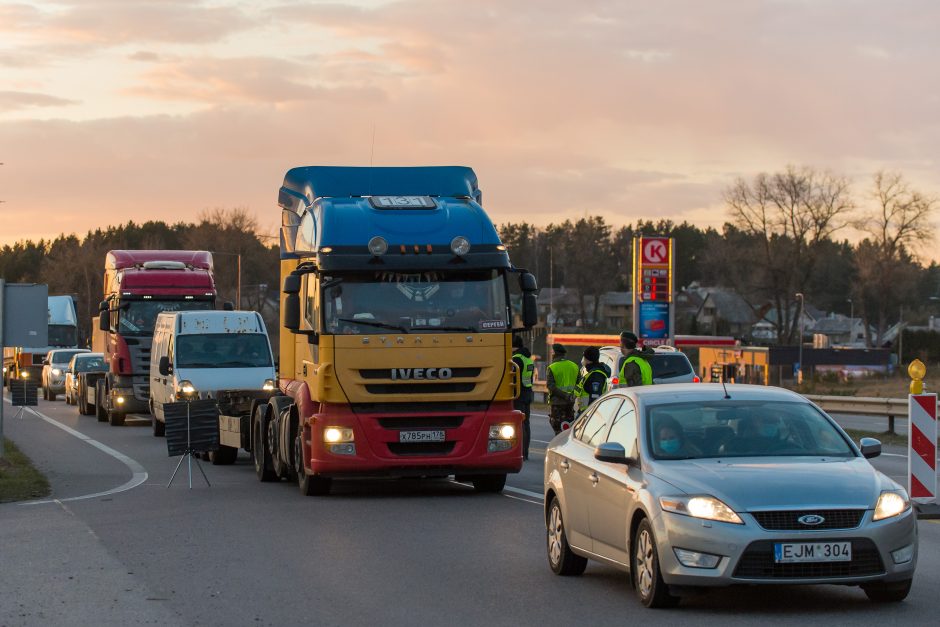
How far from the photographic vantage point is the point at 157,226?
494 ft

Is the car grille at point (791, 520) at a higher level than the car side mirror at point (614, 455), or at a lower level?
lower

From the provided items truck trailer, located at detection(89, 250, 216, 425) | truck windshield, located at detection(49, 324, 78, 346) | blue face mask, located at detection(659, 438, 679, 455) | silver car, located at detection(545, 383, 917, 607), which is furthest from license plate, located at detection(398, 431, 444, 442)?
truck windshield, located at detection(49, 324, 78, 346)

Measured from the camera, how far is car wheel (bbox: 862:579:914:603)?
928 cm

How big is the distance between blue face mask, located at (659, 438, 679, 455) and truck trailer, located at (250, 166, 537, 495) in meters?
6.97

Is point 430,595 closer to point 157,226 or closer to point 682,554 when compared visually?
point 682,554

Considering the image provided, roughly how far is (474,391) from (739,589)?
7.08m

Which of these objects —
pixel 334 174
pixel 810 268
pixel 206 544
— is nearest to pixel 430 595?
pixel 206 544

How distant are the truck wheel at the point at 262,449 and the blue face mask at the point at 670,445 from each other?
1045 cm

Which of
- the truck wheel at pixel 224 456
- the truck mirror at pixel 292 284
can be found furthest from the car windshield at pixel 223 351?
the truck mirror at pixel 292 284

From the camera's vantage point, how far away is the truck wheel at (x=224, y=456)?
23406mm

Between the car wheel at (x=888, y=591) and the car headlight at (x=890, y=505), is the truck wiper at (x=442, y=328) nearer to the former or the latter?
the car wheel at (x=888, y=591)

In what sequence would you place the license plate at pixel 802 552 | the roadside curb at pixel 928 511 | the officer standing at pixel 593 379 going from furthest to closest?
the officer standing at pixel 593 379
the roadside curb at pixel 928 511
the license plate at pixel 802 552

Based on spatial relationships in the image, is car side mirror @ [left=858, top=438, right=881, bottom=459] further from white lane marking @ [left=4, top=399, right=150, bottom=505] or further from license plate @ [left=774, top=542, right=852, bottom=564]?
white lane marking @ [left=4, top=399, right=150, bottom=505]

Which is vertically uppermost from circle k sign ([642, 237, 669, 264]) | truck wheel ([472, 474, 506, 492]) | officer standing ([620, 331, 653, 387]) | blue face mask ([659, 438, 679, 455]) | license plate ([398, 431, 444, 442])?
circle k sign ([642, 237, 669, 264])
